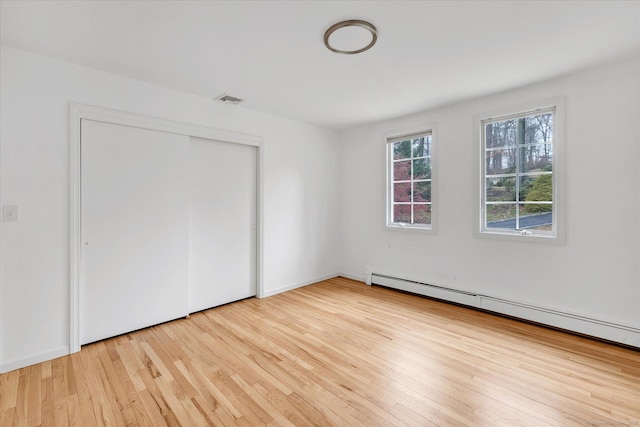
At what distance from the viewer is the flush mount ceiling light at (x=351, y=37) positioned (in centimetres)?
207

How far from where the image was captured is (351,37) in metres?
2.22

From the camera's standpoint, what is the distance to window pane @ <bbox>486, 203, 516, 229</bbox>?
340 centimetres

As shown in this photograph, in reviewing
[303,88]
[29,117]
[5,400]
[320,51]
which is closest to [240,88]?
[303,88]

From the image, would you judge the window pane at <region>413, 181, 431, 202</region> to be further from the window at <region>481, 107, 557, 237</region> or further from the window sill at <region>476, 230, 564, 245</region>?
the window sill at <region>476, 230, 564, 245</region>

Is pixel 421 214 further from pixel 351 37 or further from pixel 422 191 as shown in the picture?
pixel 351 37

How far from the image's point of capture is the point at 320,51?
2.44m

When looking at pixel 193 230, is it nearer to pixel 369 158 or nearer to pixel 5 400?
pixel 5 400

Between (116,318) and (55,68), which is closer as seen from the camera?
(55,68)

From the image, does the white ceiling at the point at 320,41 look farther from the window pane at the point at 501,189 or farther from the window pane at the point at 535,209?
the window pane at the point at 535,209

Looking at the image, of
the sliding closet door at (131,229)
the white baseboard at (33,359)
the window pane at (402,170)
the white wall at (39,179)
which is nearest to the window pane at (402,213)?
the window pane at (402,170)

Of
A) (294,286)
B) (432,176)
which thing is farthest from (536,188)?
(294,286)

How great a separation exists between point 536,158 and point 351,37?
97.5 inches

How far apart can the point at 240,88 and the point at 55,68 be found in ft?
5.15

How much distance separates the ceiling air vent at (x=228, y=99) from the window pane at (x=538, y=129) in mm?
3323
